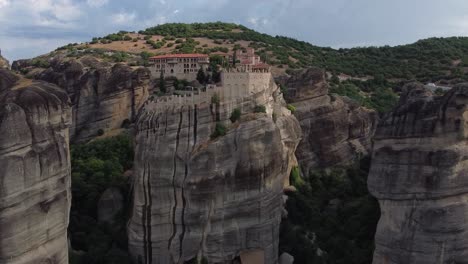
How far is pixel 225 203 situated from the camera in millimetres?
35688

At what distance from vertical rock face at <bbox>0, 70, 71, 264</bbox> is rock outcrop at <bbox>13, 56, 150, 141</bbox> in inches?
992

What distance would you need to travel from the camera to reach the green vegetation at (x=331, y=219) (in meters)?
37.4

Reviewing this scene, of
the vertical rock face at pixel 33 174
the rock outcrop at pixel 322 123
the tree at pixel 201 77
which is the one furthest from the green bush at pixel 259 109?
the vertical rock face at pixel 33 174

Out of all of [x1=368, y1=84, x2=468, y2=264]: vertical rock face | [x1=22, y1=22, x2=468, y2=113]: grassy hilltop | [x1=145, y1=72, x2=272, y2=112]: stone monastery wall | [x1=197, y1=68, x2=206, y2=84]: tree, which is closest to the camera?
[x1=368, y1=84, x2=468, y2=264]: vertical rock face

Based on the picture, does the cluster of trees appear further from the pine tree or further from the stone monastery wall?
the stone monastery wall

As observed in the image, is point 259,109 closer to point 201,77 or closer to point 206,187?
point 206,187

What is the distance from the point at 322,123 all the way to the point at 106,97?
20.2 metres

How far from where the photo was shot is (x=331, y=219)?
41094 mm

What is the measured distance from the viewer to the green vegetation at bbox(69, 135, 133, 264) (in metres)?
37.6

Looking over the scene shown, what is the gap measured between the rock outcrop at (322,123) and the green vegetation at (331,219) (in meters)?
2.25

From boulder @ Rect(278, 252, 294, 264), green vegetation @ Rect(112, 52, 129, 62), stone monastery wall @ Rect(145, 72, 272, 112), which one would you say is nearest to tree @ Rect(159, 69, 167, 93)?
stone monastery wall @ Rect(145, 72, 272, 112)

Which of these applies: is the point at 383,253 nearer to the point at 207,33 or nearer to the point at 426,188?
the point at 426,188

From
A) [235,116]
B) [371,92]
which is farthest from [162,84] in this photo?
[371,92]

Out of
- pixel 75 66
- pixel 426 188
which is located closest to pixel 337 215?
pixel 426 188
